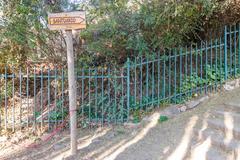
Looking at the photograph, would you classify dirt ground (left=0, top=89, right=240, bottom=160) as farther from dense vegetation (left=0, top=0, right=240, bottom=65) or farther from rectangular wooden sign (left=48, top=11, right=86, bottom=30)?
rectangular wooden sign (left=48, top=11, right=86, bottom=30)

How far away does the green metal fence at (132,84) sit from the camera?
6.00 meters

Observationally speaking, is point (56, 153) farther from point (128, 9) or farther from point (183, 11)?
point (183, 11)

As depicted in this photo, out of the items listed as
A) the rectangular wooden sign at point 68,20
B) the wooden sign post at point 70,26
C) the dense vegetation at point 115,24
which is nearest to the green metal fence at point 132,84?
the dense vegetation at point 115,24

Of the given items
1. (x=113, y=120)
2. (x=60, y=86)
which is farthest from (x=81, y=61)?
(x=113, y=120)

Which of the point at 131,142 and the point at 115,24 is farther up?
the point at 115,24

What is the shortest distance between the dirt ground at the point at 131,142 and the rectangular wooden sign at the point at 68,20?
1759 mm

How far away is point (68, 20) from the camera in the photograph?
494cm

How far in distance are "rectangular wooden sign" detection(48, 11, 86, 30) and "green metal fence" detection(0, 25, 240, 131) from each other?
1.16m

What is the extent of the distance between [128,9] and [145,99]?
1520 millimetres

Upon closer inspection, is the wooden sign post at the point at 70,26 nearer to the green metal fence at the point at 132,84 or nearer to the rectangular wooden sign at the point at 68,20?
the rectangular wooden sign at the point at 68,20

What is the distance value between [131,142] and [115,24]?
186 centimetres

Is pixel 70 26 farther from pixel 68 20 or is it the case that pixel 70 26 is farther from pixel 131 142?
pixel 131 142

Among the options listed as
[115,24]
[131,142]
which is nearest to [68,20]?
[115,24]

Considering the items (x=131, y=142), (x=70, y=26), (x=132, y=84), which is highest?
(x=70, y=26)
